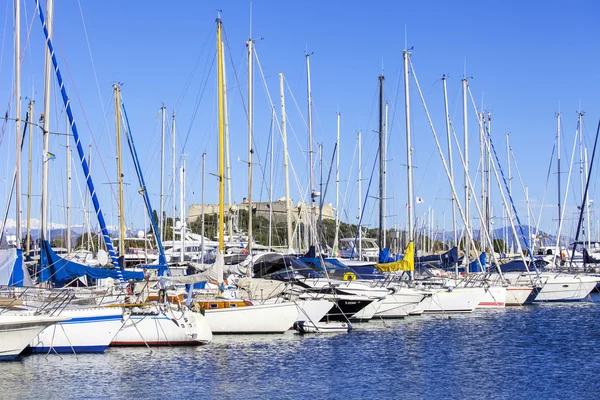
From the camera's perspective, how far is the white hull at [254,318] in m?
31.7

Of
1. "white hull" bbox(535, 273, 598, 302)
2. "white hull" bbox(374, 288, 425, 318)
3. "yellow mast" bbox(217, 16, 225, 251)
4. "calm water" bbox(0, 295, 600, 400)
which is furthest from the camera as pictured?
"white hull" bbox(535, 273, 598, 302)

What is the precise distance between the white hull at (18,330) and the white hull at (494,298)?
27446mm

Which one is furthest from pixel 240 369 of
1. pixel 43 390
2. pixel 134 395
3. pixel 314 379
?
pixel 43 390

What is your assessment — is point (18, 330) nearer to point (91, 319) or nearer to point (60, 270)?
point (91, 319)

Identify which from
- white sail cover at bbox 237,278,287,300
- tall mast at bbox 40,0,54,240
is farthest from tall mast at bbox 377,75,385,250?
tall mast at bbox 40,0,54,240

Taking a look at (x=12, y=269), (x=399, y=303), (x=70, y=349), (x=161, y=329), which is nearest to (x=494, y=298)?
(x=399, y=303)

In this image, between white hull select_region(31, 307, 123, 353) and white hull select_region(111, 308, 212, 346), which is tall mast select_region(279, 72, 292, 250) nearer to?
white hull select_region(111, 308, 212, 346)

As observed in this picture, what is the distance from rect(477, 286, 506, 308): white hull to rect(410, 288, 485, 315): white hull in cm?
261

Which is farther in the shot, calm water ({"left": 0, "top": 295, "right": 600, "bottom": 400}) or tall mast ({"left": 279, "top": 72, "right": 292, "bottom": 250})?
tall mast ({"left": 279, "top": 72, "right": 292, "bottom": 250})

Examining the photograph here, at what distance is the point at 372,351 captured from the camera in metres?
29.7

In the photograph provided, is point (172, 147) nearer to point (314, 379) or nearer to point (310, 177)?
point (310, 177)

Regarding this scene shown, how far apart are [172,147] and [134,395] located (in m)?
39.1

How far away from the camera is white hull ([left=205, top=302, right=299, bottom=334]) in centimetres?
3166

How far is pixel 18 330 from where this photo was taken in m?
24.8
